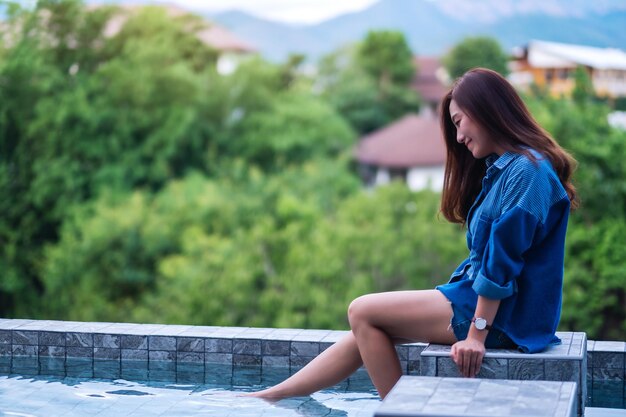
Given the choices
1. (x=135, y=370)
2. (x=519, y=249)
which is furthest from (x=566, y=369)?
(x=135, y=370)

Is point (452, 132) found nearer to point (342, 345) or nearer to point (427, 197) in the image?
point (342, 345)

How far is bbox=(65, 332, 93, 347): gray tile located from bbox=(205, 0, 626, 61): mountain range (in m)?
29.6

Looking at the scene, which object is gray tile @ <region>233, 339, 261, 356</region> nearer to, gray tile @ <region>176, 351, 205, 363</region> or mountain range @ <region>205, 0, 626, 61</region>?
gray tile @ <region>176, 351, 205, 363</region>

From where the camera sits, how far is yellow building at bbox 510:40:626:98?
26141mm

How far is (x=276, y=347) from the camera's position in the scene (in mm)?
3781

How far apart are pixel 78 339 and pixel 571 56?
101 ft

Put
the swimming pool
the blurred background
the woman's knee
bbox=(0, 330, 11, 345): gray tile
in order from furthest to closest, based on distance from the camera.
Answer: the blurred background
bbox=(0, 330, 11, 345): gray tile
the swimming pool
the woman's knee

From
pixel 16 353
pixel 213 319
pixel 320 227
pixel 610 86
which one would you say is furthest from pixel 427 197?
pixel 16 353

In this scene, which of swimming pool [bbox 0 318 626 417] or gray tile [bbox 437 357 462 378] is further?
swimming pool [bbox 0 318 626 417]

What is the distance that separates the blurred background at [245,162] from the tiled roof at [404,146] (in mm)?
96

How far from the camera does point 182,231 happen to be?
70.9 ft

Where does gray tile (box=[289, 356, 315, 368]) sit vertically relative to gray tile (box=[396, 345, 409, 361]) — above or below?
below

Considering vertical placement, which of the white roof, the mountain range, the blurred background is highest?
the mountain range

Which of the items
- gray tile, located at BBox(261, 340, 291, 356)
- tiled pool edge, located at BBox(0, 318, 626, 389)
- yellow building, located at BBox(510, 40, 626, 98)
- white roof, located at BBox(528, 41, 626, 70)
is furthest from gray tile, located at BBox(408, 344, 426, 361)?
white roof, located at BBox(528, 41, 626, 70)
